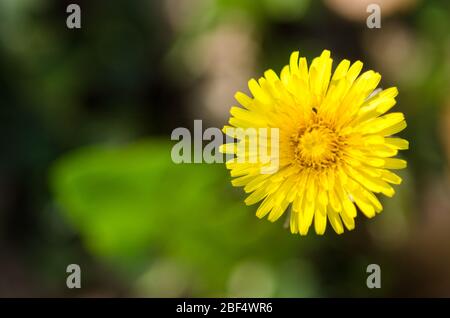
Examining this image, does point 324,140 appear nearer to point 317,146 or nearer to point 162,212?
point 317,146

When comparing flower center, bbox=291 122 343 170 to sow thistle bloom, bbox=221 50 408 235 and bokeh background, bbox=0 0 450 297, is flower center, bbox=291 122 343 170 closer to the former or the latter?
sow thistle bloom, bbox=221 50 408 235

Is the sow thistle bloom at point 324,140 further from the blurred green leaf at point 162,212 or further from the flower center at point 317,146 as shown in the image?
the blurred green leaf at point 162,212

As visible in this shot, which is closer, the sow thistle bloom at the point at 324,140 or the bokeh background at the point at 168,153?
the sow thistle bloom at the point at 324,140

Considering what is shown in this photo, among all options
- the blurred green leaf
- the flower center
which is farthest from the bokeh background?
the flower center

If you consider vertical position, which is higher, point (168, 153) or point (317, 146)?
point (168, 153)

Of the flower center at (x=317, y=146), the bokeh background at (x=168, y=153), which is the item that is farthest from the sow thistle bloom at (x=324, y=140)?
the bokeh background at (x=168, y=153)

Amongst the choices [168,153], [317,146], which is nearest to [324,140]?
[317,146]
